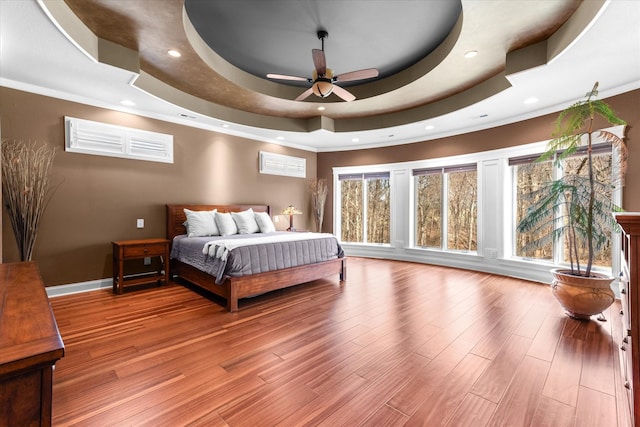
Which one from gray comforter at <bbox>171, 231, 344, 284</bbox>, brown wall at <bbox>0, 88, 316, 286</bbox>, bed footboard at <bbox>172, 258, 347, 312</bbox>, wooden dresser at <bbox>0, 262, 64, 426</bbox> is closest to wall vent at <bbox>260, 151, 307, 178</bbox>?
brown wall at <bbox>0, 88, 316, 286</bbox>

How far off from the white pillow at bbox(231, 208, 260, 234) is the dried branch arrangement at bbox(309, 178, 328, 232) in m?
2.06

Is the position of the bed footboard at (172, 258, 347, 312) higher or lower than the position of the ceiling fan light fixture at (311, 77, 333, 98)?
lower

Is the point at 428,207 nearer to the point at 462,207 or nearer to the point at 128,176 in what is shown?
the point at 462,207

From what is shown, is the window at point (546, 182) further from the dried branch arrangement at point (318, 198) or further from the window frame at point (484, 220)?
the dried branch arrangement at point (318, 198)

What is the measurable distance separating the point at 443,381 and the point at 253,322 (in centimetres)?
175

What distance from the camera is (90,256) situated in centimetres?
385

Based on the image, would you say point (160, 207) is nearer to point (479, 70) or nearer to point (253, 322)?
point (253, 322)

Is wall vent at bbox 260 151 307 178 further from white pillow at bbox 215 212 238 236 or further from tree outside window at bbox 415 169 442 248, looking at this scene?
tree outside window at bbox 415 169 442 248

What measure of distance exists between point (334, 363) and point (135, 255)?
3.12 meters

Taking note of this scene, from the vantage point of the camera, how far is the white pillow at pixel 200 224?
4332mm

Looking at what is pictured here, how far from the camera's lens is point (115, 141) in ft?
13.2

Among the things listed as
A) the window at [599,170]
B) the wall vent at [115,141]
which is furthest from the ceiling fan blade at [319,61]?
the window at [599,170]

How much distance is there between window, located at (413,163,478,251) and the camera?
209 inches

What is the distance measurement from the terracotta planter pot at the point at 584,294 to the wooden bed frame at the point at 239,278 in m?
2.58
